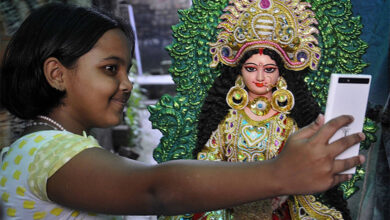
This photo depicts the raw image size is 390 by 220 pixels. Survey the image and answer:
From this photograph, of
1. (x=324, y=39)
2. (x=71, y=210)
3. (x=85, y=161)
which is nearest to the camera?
(x=85, y=161)

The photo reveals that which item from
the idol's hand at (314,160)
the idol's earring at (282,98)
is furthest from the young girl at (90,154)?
the idol's earring at (282,98)

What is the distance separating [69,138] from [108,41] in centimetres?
28

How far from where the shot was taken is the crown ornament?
1.80 metres

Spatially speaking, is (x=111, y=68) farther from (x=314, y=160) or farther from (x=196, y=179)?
(x=314, y=160)

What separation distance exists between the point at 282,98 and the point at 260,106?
0.11 meters

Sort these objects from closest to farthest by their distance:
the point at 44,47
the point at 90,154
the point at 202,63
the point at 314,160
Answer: the point at 314,160
the point at 90,154
the point at 44,47
the point at 202,63

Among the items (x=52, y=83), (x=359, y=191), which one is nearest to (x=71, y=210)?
(x=52, y=83)

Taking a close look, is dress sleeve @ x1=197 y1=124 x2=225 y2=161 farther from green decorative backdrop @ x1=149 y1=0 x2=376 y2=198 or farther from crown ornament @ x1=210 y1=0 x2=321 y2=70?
crown ornament @ x1=210 y1=0 x2=321 y2=70

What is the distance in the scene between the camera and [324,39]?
→ 185 centimetres

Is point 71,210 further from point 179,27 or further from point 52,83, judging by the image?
point 179,27

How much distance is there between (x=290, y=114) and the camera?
185 cm

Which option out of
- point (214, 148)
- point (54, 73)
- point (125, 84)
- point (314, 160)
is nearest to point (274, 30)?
point (214, 148)

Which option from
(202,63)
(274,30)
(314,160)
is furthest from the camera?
(202,63)

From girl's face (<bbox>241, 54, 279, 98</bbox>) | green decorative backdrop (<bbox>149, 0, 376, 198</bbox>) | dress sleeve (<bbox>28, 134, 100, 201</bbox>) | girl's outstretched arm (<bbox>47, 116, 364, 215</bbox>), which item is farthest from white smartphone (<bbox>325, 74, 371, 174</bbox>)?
green decorative backdrop (<bbox>149, 0, 376, 198</bbox>)
